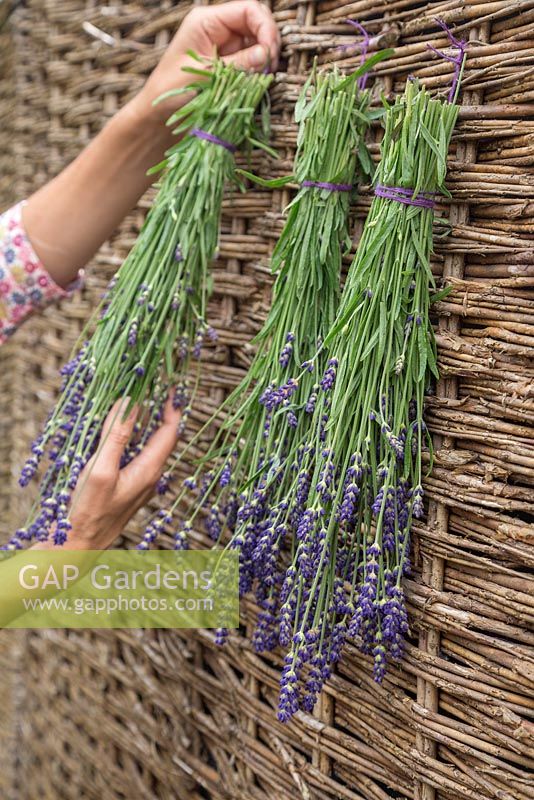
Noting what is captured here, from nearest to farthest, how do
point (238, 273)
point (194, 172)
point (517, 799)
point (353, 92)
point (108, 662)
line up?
point (517, 799) → point (353, 92) → point (194, 172) → point (238, 273) → point (108, 662)

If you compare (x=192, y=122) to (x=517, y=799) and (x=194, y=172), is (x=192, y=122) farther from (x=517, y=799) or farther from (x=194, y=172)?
(x=517, y=799)

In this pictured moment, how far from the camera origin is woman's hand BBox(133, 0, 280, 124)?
1265 mm

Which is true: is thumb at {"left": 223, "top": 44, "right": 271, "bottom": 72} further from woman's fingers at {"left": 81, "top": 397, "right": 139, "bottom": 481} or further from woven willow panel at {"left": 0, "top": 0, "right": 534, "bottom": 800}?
woman's fingers at {"left": 81, "top": 397, "right": 139, "bottom": 481}

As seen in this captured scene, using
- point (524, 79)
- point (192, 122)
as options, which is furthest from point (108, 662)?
point (524, 79)

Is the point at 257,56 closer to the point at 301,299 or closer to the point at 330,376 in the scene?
the point at 301,299

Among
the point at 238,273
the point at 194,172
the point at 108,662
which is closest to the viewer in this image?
the point at 194,172

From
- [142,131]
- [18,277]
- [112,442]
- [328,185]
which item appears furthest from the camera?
[18,277]

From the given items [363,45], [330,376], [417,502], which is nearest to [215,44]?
[363,45]

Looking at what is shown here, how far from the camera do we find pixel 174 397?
4.34 ft

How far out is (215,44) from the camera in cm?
131

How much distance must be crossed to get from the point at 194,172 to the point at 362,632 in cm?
75

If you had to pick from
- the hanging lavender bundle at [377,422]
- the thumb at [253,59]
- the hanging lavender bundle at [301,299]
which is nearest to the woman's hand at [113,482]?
the hanging lavender bundle at [301,299]

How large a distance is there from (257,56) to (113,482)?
28.9 inches

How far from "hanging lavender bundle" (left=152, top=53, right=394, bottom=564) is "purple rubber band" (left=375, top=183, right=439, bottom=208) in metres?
0.11
